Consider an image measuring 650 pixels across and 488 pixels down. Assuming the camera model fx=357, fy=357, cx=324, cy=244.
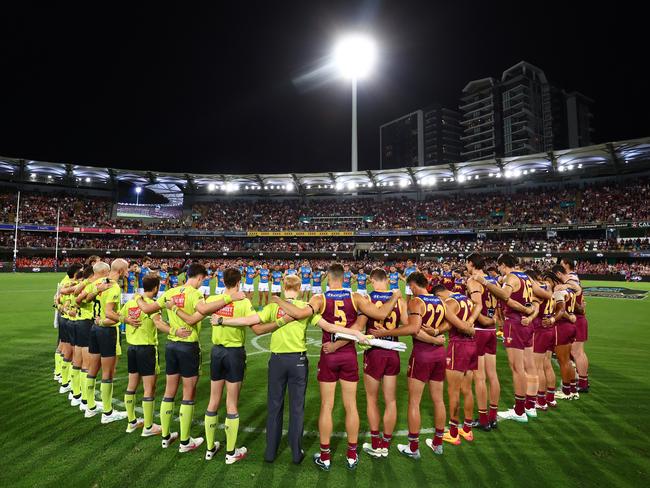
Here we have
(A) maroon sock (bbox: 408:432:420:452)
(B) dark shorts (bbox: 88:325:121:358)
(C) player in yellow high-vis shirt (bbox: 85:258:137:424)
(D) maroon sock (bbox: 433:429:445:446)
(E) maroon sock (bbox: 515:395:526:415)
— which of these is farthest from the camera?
(E) maroon sock (bbox: 515:395:526:415)

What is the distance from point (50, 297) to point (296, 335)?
24288 mm

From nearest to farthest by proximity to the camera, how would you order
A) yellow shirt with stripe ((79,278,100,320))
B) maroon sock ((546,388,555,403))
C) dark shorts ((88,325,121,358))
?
dark shorts ((88,325,121,358)), yellow shirt with stripe ((79,278,100,320)), maroon sock ((546,388,555,403))

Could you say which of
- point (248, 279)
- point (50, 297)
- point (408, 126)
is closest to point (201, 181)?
point (50, 297)

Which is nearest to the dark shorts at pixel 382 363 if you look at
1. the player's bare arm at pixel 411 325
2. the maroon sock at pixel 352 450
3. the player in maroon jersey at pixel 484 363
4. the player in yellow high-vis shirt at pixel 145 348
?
the player's bare arm at pixel 411 325

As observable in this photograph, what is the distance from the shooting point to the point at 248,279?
62.6 ft

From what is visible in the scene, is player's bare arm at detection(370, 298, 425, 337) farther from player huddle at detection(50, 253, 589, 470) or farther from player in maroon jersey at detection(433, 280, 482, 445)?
player in maroon jersey at detection(433, 280, 482, 445)

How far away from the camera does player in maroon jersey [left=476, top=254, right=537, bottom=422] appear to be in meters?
6.21

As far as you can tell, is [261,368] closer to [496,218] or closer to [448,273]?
[448,273]

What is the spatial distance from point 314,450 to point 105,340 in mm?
3986

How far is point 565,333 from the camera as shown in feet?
23.5

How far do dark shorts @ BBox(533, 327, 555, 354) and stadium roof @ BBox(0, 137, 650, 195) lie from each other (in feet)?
142

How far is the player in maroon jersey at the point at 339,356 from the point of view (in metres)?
4.65

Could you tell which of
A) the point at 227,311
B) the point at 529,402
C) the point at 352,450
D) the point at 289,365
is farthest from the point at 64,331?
the point at 529,402

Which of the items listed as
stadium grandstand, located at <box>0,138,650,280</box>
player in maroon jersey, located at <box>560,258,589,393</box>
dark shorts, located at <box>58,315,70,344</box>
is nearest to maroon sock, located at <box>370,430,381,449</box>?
player in maroon jersey, located at <box>560,258,589,393</box>
